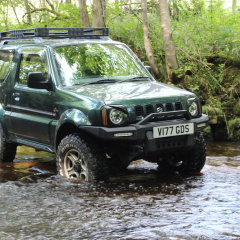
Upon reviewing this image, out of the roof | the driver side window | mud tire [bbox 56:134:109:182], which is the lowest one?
mud tire [bbox 56:134:109:182]

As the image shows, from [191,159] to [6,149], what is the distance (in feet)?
10.1

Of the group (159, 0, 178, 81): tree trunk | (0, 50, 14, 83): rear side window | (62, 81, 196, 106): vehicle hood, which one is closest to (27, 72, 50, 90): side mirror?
(62, 81, 196, 106): vehicle hood

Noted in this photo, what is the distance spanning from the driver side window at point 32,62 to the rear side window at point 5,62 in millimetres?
336

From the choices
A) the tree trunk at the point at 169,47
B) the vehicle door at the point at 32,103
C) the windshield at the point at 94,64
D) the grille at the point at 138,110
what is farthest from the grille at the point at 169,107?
the tree trunk at the point at 169,47

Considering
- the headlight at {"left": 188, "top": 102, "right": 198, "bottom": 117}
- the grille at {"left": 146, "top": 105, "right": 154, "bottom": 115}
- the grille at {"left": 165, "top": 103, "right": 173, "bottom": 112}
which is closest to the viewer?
the grille at {"left": 146, "top": 105, "right": 154, "bottom": 115}

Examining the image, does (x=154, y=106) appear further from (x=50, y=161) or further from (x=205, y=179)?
(x=50, y=161)

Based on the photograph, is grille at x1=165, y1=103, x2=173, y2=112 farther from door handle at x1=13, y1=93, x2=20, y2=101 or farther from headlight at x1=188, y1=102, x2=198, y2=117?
door handle at x1=13, y1=93, x2=20, y2=101

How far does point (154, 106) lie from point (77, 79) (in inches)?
47.4

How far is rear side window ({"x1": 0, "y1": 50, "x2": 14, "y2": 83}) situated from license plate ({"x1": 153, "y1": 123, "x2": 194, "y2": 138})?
117 inches

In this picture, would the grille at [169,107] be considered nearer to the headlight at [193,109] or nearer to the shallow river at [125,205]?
the headlight at [193,109]

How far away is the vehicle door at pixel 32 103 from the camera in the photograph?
6031 millimetres

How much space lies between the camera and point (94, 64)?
20.2 ft

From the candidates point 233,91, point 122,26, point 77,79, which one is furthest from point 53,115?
point 122,26

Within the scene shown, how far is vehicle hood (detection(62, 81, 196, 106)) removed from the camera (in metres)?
5.23
